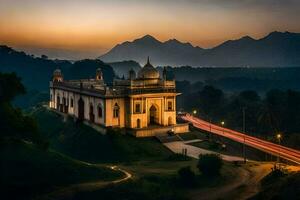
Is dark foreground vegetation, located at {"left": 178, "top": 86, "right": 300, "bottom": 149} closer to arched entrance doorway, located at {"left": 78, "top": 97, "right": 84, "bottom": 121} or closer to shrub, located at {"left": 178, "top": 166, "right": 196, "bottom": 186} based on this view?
shrub, located at {"left": 178, "top": 166, "right": 196, "bottom": 186}

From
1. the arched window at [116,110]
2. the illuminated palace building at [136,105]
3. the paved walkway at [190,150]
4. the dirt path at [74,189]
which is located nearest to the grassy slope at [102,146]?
the paved walkway at [190,150]

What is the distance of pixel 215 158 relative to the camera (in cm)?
5591

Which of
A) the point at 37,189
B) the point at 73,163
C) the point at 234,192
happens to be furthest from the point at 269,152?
the point at 37,189

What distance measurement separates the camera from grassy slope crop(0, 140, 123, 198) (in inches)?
2019

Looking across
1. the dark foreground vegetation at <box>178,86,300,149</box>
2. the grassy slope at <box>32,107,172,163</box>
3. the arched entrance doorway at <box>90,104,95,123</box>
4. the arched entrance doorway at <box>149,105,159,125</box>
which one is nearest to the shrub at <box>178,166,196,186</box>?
the grassy slope at <box>32,107,172,163</box>

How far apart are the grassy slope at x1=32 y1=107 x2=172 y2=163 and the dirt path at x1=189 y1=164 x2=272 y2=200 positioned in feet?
50.1

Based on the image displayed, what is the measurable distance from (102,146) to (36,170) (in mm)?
18873

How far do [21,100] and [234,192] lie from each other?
131 m

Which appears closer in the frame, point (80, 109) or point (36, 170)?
point (36, 170)

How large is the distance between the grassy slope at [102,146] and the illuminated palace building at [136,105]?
1987 mm

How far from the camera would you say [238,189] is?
51.0m

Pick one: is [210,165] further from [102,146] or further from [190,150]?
[102,146]

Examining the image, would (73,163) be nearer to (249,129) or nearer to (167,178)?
(167,178)

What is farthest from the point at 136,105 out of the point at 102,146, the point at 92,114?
the point at 102,146
